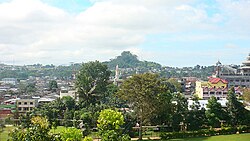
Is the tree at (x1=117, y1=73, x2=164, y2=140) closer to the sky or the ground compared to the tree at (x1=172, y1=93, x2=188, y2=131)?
closer to the sky

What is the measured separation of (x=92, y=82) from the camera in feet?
137

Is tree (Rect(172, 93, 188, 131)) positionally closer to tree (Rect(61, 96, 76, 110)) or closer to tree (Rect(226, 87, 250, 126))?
tree (Rect(226, 87, 250, 126))

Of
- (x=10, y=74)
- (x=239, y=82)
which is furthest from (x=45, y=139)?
(x=10, y=74)

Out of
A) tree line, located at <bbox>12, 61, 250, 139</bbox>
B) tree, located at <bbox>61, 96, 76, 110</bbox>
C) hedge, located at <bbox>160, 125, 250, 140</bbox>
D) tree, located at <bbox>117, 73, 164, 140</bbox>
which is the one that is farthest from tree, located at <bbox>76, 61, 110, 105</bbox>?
hedge, located at <bbox>160, 125, 250, 140</bbox>

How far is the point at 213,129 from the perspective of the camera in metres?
30.8

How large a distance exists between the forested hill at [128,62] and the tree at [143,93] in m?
138

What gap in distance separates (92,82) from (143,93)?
43.2 feet

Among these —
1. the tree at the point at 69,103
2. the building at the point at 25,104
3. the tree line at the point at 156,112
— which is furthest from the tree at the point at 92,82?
the building at the point at 25,104

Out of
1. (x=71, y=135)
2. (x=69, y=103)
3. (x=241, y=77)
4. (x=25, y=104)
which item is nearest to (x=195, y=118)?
(x=69, y=103)

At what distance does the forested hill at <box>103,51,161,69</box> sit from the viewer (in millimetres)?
172250

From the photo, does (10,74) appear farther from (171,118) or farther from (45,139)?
(45,139)

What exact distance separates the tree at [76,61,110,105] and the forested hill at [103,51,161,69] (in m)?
125

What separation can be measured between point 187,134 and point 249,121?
721 centimetres

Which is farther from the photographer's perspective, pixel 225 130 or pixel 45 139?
pixel 225 130
